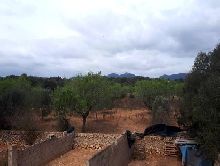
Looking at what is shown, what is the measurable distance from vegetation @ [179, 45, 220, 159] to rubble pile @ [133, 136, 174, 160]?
3.07 meters

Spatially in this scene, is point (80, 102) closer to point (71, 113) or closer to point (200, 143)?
point (71, 113)

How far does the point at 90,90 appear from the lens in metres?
35.2

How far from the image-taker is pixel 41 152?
21016 mm

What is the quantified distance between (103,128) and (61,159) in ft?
A: 39.8

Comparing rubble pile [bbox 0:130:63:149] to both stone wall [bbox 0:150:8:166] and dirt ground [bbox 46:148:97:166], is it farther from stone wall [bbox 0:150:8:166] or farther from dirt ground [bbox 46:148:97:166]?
stone wall [bbox 0:150:8:166]

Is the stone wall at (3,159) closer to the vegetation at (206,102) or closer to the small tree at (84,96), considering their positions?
the vegetation at (206,102)

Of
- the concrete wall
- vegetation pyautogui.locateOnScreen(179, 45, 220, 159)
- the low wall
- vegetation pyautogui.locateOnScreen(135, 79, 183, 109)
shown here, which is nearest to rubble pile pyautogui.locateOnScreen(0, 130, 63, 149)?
the low wall

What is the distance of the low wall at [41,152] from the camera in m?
17.7

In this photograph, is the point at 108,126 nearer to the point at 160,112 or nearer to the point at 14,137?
the point at 160,112

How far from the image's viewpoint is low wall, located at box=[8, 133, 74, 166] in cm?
1772

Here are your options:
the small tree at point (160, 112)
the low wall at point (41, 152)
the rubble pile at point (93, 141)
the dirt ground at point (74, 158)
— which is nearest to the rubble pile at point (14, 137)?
the rubble pile at point (93, 141)

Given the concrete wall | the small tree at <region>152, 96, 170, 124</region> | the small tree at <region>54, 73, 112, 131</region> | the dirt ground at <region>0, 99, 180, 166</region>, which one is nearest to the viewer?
the concrete wall

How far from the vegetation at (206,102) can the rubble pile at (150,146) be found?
3.07 m

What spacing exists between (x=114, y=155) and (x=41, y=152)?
3983mm
